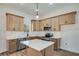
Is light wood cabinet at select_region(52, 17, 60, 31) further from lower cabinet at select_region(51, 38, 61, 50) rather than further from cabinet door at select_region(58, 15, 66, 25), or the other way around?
lower cabinet at select_region(51, 38, 61, 50)

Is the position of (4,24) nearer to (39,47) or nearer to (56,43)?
(39,47)

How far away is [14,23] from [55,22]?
739mm

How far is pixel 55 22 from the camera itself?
1.45m

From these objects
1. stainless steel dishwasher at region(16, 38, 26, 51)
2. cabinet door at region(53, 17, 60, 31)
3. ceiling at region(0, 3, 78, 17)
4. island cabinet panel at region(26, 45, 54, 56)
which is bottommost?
island cabinet panel at region(26, 45, 54, 56)

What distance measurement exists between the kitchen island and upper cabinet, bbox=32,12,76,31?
26 cm

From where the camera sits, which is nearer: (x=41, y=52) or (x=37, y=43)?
(x=41, y=52)

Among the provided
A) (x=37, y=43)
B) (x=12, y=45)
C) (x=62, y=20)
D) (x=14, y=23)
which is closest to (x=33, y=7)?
(x=14, y=23)

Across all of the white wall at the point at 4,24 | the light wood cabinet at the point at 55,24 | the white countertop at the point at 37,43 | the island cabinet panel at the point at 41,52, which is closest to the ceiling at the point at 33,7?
the white wall at the point at 4,24

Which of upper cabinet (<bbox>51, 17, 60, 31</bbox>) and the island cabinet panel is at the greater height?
upper cabinet (<bbox>51, 17, 60, 31</bbox>)

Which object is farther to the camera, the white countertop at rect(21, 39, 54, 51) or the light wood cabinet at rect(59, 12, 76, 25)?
the white countertop at rect(21, 39, 54, 51)

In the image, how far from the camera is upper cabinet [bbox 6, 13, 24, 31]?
1.37 m

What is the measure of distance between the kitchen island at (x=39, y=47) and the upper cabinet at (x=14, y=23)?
Answer: 0.28 metres

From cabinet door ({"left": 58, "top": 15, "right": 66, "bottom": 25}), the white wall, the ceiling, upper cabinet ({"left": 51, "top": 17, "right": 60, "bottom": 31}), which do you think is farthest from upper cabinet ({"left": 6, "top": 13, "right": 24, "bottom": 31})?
cabinet door ({"left": 58, "top": 15, "right": 66, "bottom": 25})

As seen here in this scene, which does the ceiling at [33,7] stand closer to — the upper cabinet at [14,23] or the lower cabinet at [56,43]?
the upper cabinet at [14,23]
